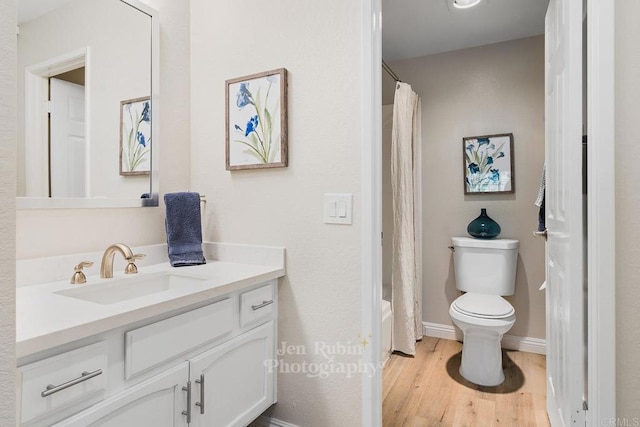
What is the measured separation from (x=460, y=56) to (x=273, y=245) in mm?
2309

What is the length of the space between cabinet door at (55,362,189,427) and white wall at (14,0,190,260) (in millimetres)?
717

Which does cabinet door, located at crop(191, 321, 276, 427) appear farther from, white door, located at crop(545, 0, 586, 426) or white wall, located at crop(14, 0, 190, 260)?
white door, located at crop(545, 0, 586, 426)

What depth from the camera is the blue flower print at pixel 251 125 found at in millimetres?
1791

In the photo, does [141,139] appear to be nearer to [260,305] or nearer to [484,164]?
[260,305]

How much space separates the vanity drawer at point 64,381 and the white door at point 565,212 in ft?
5.09

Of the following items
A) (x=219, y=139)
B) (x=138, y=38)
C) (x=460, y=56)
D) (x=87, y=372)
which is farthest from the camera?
(x=460, y=56)

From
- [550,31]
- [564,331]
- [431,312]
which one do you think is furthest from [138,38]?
[431,312]

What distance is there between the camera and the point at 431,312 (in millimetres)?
3133

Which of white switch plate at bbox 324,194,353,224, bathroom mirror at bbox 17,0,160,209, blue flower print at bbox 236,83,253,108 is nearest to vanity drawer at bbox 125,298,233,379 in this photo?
white switch plate at bbox 324,194,353,224

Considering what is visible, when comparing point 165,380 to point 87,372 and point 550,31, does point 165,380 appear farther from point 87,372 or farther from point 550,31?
point 550,31

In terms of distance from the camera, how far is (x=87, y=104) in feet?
5.06

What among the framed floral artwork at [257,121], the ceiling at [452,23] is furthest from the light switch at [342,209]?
the ceiling at [452,23]

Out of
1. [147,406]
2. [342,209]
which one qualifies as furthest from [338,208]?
[147,406]

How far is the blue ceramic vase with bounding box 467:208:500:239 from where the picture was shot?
9.14ft
